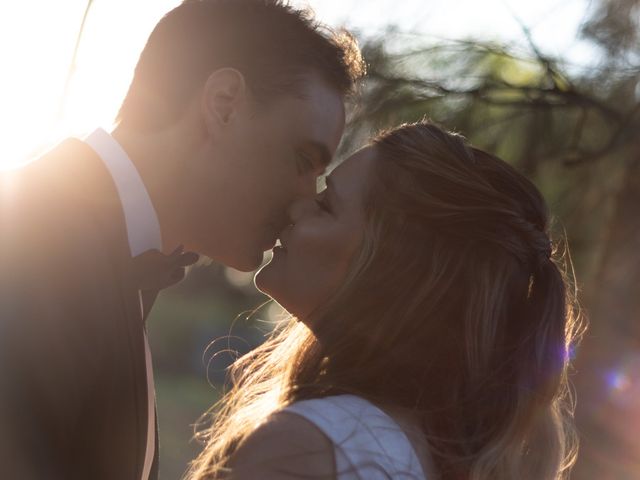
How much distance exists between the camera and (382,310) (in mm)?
2355

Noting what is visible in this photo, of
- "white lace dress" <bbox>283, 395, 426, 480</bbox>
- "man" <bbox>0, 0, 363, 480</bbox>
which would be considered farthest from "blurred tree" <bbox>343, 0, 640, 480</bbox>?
"white lace dress" <bbox>283, 395, 426, 480</bbox>

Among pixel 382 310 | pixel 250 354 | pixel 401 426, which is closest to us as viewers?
pixel 401 426

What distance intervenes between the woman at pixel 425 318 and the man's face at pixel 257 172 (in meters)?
0.45

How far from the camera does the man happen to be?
220cm

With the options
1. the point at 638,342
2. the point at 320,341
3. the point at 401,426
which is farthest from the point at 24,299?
the point at 638,342

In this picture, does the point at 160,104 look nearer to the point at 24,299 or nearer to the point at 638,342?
the point at 24,299

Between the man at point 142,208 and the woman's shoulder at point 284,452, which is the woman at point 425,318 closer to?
the woman's shoulder at point 284,452

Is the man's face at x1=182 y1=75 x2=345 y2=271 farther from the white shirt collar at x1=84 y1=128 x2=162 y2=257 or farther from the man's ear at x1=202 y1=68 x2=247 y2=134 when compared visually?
the white shirt collar at x1=84 y1=128 x2=162 y2=257

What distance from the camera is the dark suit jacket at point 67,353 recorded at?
2.17 meters

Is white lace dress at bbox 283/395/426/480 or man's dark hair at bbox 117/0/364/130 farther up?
man's dark hair at bbox 117/0/364/130

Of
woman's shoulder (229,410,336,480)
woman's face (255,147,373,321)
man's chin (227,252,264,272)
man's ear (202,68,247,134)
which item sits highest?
man's ear (202,68,247,134)

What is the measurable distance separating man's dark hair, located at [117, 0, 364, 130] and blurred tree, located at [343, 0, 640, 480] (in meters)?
0.81

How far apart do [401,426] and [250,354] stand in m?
0.95

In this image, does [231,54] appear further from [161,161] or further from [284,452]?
[284,452]
